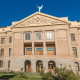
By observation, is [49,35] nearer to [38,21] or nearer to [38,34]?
[38,34]

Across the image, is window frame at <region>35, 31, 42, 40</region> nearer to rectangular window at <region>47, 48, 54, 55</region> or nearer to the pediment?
the pediment

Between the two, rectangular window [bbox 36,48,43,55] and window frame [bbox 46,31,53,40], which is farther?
rectangular window [bbox 36,48,43,55]

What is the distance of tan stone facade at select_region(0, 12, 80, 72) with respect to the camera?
96.1 ft

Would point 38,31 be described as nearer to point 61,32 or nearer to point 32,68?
point 61,32

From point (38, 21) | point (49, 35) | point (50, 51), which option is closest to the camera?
point (49, 35)

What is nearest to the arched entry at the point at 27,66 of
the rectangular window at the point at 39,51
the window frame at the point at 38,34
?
the rectangular window at the point at 39,51

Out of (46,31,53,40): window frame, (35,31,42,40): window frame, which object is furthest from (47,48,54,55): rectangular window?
(35,31,42,40): window frame

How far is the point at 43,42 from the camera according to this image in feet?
102

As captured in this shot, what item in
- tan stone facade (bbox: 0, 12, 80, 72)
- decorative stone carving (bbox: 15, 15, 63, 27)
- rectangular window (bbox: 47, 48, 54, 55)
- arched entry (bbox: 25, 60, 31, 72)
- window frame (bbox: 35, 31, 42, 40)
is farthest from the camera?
rectangular window (bbox: 47, 48, 54, 55)

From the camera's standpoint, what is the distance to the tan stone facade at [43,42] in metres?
29.3

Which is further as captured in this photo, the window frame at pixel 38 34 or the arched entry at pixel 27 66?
the window frame at pixel 38 34

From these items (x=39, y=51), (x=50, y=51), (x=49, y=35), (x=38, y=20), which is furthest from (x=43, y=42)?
(x=38, y=20)

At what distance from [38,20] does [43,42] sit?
23.8 feet

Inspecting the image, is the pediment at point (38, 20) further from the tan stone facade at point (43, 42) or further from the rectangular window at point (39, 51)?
the rectangular window at point (39, 51)
